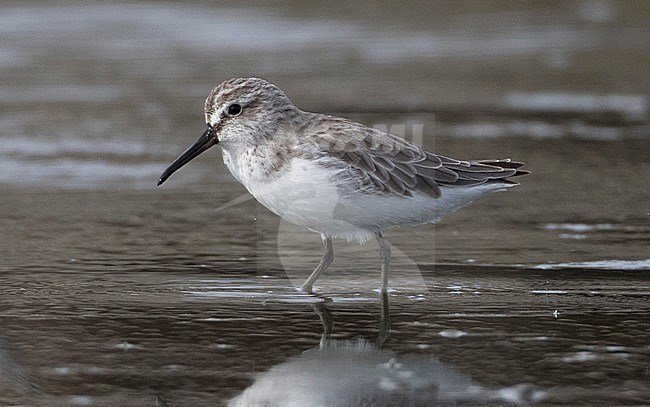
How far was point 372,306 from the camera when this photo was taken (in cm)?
560

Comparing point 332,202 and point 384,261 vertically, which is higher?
point 332,202

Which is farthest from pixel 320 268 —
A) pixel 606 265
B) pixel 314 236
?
pixel 606 265

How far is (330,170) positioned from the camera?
585cm

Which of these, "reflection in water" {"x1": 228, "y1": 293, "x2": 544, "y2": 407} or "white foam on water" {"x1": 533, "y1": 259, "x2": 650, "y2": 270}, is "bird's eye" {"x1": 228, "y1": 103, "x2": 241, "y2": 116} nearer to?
"reflection in water" {"x1": 228, "y1": 293, "x2": 544, "y2": 407}

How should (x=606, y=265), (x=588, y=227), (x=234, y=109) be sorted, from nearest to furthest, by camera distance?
(x=234, y=109) → (x=606, y=265) → (x=588, y=227)

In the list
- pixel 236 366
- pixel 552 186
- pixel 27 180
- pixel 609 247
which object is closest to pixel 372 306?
pixel 236 366

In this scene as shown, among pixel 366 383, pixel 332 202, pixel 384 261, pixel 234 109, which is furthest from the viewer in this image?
pixel 234 109

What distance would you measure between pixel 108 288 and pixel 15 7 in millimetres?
10332

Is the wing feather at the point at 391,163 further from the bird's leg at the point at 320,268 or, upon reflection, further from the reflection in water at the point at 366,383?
the reflection in water at the point at 366,383

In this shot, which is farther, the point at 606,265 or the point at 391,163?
the point at 606,265

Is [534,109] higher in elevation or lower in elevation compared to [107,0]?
lower

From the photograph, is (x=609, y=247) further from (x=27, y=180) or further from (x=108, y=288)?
(x=27, y=180)

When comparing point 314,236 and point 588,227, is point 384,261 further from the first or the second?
point 588,227

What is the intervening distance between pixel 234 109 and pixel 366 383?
2.25 metres
